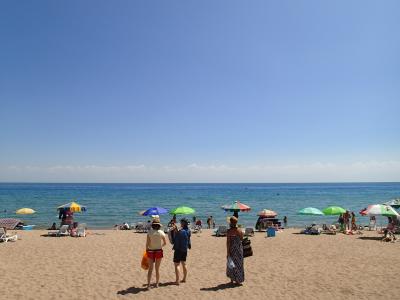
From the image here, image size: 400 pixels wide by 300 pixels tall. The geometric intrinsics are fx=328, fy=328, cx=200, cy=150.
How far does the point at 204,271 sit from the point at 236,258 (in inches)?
88.9

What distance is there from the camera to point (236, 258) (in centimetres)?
873

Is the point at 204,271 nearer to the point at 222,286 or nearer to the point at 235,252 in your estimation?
the point at 222,286

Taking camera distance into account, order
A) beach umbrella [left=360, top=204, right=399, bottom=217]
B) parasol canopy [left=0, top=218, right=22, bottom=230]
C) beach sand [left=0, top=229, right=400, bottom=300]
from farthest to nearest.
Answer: beach umbrella [left=360, top=204, right=399, bottom=217]
parasol canopy [left=0, top=218, right=22, bottom=230]
beach sand [left=0, top=229, right=400, bottom=300]

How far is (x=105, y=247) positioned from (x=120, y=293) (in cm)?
747

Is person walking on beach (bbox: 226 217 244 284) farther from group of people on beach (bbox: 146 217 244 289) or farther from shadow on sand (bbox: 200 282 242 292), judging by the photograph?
shadow on sand (bbox: 200 282 242 292)

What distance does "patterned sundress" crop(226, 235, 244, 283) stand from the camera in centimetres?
867

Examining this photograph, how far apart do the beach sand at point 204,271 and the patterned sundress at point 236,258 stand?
0.28 metres

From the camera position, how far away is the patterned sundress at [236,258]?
867cm

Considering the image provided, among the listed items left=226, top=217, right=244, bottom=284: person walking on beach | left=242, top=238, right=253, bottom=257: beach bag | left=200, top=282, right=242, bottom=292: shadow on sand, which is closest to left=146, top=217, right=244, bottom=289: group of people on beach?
left=226, top=217, right=244, bottom=284: person walking on beach

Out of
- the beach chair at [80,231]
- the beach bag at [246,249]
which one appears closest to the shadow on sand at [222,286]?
the beach bag at [246,249]

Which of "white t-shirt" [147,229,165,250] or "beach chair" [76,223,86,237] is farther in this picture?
"beach chair" [76,223,86,237]

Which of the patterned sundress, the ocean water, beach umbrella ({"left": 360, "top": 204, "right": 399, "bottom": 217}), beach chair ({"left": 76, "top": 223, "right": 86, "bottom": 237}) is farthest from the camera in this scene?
the ocean water

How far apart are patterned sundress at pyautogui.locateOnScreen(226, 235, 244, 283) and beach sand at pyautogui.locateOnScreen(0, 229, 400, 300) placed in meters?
0.28

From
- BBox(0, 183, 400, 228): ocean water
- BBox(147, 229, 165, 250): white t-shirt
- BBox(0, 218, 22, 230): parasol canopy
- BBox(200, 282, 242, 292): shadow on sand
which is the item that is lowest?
BBox(0, 183, 400, 228): ocean water
